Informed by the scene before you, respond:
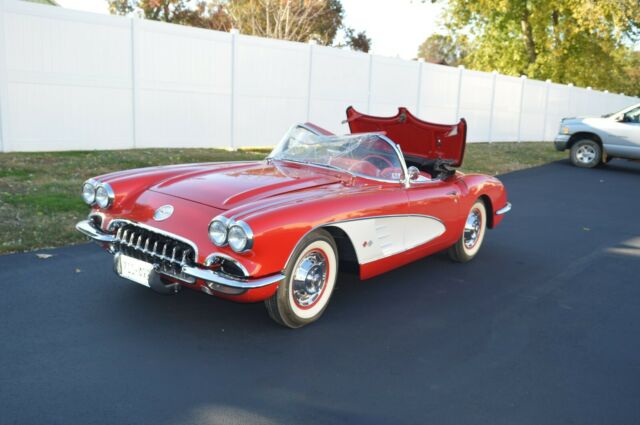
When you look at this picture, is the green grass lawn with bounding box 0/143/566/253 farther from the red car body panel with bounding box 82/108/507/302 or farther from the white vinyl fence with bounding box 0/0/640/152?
the red car body panel with bounding box 82/108/507/302

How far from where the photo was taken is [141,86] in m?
11.4

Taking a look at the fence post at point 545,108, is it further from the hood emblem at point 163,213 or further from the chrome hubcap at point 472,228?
the hood emblem at point 163,213

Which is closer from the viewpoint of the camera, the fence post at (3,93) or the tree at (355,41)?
the fence post at (3,93)

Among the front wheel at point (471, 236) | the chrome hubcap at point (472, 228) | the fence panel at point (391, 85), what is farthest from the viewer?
the fence panel at point (391, 85)

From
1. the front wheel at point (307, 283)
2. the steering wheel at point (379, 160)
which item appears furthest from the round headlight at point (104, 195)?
the steering wheel at point (379, 160)

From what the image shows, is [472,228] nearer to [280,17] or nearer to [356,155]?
[356,155]

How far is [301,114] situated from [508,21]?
22323mm

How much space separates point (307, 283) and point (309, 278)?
4 centimetres

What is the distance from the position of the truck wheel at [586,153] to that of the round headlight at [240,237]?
47.8ft

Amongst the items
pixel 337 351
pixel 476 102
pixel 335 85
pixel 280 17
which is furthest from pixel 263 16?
pixel 337 351

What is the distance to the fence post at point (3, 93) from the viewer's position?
9.50m

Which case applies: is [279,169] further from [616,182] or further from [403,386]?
[616,182]

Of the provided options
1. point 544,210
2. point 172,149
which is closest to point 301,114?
point 172,149

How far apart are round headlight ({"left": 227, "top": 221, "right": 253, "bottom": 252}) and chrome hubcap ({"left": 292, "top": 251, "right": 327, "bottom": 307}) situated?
1.71 feet
